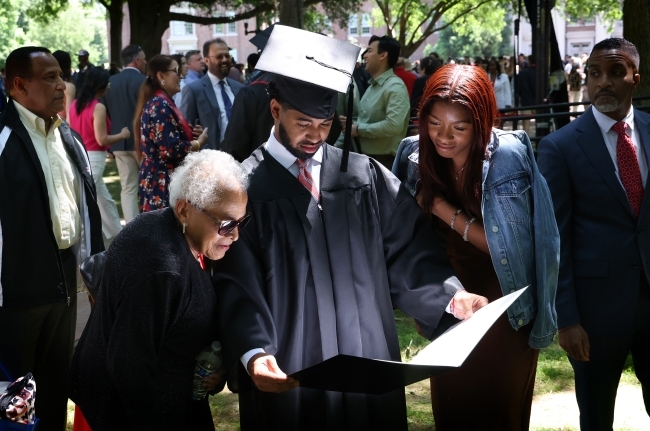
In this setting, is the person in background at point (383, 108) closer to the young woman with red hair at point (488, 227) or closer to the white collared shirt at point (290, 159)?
the young woman with red hair at point (488, 227)

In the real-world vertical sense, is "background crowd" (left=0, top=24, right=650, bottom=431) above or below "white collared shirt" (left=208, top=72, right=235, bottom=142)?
below

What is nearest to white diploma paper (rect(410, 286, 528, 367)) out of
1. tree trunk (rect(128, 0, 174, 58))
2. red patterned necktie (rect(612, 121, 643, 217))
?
red patterned necktie (rect(612, 121, 643, 217))

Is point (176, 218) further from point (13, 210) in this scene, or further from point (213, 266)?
point (13, 210)

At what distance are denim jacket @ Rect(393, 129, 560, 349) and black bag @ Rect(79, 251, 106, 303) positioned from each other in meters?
1.48

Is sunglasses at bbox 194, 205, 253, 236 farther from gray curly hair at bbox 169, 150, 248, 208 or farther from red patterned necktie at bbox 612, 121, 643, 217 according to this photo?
red patterned necktie at bbox 612, 121, 643, 217

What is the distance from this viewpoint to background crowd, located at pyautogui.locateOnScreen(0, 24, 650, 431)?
108 inches

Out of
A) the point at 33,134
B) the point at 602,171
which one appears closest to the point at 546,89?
the point at 602,171

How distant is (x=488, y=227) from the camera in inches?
121

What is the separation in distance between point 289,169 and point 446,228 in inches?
28.1

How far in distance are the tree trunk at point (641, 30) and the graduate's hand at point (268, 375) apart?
8344mm

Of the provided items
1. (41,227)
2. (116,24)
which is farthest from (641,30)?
(116,24)

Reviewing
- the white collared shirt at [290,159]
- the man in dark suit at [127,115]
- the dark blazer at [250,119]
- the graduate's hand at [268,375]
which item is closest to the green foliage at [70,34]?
the man in dark suit at [127,115]

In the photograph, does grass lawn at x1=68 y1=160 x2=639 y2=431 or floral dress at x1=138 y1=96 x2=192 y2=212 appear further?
floral dress at x1=138 y1=96 x2=192 y2=212

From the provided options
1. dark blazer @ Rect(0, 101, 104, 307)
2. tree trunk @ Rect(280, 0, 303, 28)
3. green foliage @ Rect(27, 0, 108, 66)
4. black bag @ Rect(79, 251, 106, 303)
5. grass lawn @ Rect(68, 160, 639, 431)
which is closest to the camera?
black bag @ Rect(79, 251, 106, 303)
